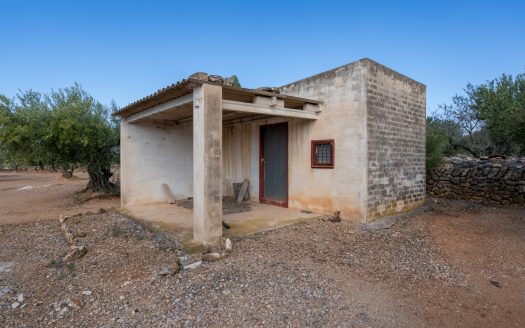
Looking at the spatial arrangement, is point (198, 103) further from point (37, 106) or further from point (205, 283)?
point (37, 106)

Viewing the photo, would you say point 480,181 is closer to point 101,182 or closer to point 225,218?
point 225,218

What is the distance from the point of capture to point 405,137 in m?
7.45

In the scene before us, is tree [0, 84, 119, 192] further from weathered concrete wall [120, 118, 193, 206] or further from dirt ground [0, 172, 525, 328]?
dirt ground [0, 172, 525, 328]

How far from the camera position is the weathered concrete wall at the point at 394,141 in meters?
6.36

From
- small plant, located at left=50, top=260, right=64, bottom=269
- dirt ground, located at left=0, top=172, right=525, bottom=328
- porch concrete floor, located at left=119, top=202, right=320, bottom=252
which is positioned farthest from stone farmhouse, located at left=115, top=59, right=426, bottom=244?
small plant, located at left=50, top=260, right=64, bottom=269

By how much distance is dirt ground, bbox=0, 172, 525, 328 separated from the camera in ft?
9.40

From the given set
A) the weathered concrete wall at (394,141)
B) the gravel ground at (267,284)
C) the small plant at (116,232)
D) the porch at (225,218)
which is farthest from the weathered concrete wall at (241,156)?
the small plant at (116,232)

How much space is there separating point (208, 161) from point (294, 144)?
3470mm

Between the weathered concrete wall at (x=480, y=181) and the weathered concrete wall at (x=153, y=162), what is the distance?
8.64 meters

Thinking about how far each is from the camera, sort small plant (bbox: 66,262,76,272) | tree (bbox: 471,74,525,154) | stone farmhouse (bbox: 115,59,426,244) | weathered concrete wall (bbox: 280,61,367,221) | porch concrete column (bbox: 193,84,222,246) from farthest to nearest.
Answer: tree (bbox: 471,74,525,154), weathered concrete wall (bbox: 280,61,367,221), stone farmhouse (bbox: 115,59,426,244), porch concrete column (bbox: 193,84,222,246), small plant (bbox: 66,262,76,272)

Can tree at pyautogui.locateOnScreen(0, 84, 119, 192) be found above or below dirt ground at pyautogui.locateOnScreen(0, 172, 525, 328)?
above

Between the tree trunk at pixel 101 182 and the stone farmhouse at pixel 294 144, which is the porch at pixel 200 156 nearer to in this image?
the stone farmhouse at pixel 294 144

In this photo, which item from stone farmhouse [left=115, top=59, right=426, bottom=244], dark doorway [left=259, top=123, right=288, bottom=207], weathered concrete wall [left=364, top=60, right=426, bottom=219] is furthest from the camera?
dark doorway [left=259, top=123, right=288, bottom=207]

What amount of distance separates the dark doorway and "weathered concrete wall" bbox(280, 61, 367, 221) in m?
0.31
